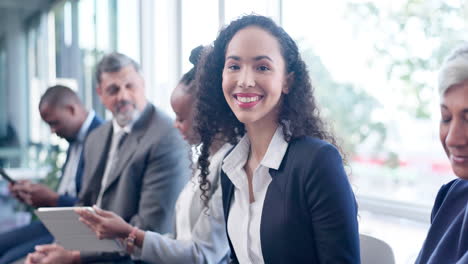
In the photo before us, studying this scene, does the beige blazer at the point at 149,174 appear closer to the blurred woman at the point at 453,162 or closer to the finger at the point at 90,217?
the finger at the point at 90,217

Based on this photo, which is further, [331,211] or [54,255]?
[54,255]

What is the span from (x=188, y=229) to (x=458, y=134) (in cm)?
110

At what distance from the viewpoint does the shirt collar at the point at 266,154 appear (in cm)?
127

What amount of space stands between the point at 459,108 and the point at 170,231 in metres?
1.46

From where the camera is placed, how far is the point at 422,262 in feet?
3.48

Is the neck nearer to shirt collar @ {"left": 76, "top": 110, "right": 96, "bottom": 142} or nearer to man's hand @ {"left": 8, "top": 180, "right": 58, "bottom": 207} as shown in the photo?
man's hand @ {"left": 8, "top": 180, "right": 58, "bottom": 207}

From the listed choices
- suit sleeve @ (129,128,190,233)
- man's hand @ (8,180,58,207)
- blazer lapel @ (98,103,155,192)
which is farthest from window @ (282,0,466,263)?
man's hand @ (8,180,58,207)

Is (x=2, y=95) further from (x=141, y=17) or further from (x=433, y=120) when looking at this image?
(x=433, y=120)

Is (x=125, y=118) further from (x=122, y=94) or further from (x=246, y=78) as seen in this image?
(x=246, y=78)

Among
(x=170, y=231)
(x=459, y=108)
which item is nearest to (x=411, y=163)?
(x=170, y=231)

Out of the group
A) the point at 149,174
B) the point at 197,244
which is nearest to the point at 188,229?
the point at 197,244

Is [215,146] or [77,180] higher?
[215,146]

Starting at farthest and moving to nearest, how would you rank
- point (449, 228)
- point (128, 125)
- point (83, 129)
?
1. point (83, 129)
2. point (128, 125)
3. point (449, 228)

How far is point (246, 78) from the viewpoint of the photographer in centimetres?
127
